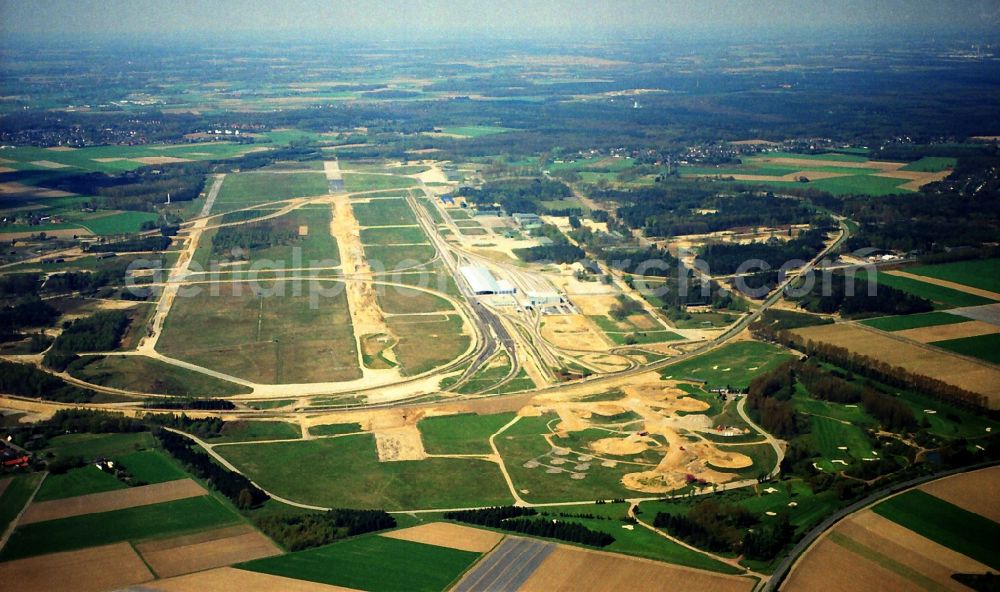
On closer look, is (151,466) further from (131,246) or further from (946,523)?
(131,246)

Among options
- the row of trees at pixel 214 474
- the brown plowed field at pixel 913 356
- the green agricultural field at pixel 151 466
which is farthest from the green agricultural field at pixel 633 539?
the brown plowed field at pixel 913 356

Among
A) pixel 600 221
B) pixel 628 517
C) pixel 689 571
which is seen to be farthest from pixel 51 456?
pixel 600 221

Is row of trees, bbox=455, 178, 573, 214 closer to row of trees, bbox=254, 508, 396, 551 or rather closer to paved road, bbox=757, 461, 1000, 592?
paved road, bbox=757, 461, 1000, 592

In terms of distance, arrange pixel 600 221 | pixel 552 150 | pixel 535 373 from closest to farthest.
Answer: pixel 535 373 → pixel 600 221 → pixel 552 150

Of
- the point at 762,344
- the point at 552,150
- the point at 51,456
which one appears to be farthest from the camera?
the point at 552,150

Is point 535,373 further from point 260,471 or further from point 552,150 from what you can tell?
point 552,150

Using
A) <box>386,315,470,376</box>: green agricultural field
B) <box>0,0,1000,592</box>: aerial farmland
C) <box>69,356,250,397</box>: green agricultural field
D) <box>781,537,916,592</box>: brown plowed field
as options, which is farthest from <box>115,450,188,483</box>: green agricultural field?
<box>781,537,916,592</box>: brown plowed field
